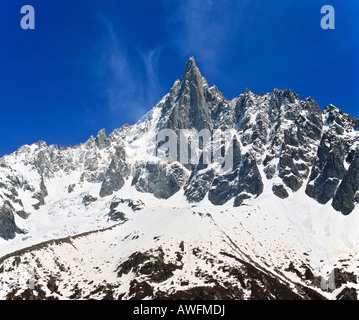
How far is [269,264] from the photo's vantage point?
491 feet

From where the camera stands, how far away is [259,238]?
6850 inches

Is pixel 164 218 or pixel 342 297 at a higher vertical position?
pixel 164 218

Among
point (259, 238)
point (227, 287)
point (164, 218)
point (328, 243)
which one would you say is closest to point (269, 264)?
point (259, 238)

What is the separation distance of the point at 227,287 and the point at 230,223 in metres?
68.1

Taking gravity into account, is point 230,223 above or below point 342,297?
above

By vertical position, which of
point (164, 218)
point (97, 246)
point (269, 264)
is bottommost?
point (269, 264)
